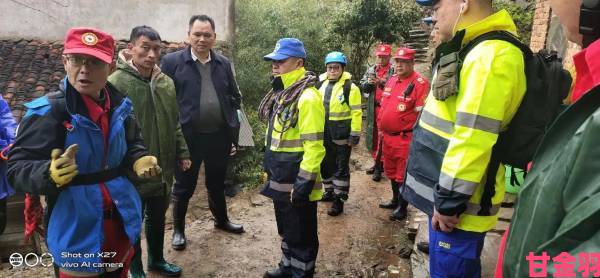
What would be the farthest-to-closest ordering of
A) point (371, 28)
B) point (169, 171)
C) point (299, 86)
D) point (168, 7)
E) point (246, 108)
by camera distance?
point (371, 28), point (246, 108), point (168, 7), point (169, 171), point (299, 86)

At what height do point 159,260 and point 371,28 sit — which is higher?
point 371,28

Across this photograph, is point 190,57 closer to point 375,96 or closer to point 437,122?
point 437,122

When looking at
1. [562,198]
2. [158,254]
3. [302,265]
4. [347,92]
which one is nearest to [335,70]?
[347,92]

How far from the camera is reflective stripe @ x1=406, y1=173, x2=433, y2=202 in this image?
2172 millimetres

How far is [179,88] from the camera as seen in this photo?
13.3 ft

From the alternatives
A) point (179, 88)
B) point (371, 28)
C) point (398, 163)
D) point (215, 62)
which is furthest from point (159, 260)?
point (371, 28)

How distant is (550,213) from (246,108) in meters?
9.18

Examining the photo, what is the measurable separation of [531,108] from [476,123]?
0.33 metres

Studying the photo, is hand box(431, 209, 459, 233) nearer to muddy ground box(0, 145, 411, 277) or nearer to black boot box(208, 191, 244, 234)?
muddy ground box(0, 145, 411, 277)

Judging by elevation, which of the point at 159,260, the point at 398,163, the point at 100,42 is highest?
the point at 100,42

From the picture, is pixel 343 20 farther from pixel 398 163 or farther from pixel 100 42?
pixel 100 42

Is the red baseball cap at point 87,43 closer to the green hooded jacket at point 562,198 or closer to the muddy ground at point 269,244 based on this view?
the green hooded jacket at point 562,198

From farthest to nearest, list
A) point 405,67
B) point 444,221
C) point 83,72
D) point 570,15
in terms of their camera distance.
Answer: point 405,67
point 83,72
point 444,221
point 570,15

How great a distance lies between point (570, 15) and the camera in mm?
1168
